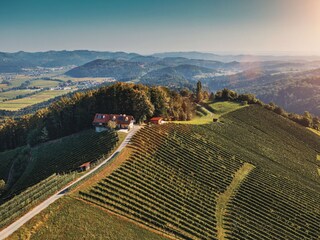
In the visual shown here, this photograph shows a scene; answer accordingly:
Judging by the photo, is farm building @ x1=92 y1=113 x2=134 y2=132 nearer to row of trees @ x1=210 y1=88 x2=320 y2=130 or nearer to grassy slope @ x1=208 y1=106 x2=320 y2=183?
grassy slope @ x1=208 y1=106 x2=320 y2=183

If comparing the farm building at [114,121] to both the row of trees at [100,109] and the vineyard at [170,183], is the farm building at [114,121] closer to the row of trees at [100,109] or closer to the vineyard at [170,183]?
the vineyard at [170,183]

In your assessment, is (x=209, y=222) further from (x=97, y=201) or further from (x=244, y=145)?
(x=244, y=145)

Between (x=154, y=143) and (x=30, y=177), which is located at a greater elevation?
(x=154, y=143)

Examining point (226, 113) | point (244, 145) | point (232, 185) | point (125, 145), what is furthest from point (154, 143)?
point (226, 113)

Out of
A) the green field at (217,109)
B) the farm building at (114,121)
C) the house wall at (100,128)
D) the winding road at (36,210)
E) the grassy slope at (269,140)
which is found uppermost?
the farm building at (114,121)

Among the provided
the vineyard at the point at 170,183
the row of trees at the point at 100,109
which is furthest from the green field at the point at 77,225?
the row of trees at the point at 100,109

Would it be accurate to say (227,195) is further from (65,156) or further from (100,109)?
(100,109)
